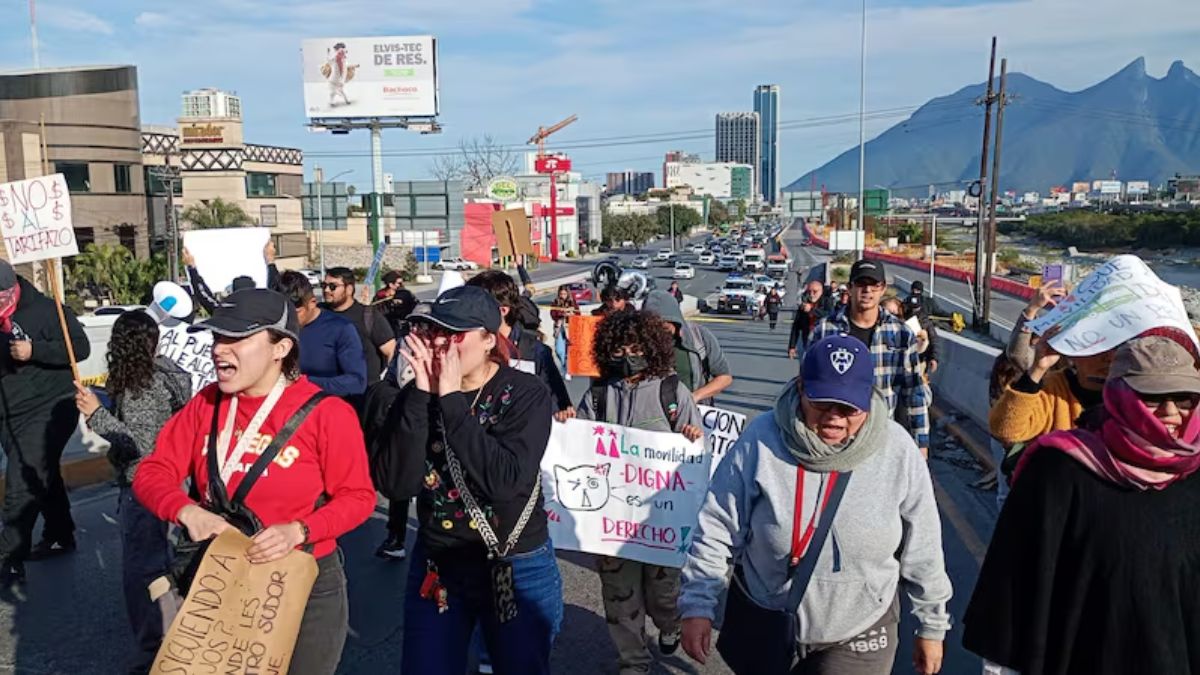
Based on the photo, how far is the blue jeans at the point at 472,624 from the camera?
11.3ft

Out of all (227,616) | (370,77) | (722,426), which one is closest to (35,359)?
(227,616)

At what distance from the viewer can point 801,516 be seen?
120 inches

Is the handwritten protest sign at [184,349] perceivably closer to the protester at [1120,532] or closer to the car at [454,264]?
the protester at [1120,532]

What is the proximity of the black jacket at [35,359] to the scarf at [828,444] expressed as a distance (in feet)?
14.8

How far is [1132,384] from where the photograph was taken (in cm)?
237

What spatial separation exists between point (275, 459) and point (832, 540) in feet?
5.76

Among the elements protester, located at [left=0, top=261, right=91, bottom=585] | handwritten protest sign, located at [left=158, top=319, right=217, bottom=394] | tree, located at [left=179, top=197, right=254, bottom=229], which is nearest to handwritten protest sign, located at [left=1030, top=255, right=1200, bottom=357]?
protester, located at [left=0, top=261, right=91, bottom=585]

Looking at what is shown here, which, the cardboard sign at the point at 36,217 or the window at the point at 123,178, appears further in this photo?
the window at the point at 123,178

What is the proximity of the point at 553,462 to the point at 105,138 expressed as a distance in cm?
4802

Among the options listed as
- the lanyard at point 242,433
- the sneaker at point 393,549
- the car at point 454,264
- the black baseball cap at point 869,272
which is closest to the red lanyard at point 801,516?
the lanyard at point 242,433

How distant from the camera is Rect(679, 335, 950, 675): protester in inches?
119

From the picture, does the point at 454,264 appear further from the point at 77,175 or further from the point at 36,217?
the point at 36,217

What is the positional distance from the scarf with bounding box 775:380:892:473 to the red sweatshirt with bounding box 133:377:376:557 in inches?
54.4

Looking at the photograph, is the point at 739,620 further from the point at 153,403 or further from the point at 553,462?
the point at 153,403
